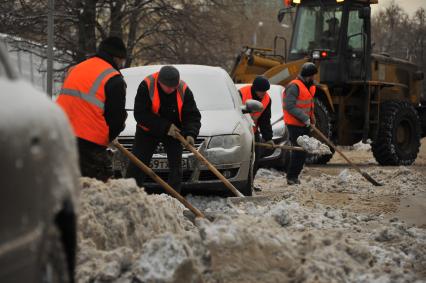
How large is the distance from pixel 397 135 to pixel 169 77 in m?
11.9

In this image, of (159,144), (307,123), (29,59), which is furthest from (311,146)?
(29,59)

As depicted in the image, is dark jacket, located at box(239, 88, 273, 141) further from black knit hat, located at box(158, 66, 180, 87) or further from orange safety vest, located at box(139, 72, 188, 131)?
black knit hat, located at box(158, 66, 180, 87)

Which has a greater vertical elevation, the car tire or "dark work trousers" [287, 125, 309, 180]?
the car tire

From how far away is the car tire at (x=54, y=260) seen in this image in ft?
12.6

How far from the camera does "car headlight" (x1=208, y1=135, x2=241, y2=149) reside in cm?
1010

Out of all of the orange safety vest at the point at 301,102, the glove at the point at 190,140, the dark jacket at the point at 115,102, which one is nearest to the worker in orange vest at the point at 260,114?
the orange safety vest at the point at 301,102

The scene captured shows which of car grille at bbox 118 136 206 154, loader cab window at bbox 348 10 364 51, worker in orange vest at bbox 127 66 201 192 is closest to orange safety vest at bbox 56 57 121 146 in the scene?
worker in orange vest at bbox 127 66 201 192

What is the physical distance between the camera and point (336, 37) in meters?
19.1

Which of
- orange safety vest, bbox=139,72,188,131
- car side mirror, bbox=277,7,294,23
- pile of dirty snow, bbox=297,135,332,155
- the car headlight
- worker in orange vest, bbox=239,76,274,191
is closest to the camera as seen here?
orange safety vest, bbox=139,72,188,131

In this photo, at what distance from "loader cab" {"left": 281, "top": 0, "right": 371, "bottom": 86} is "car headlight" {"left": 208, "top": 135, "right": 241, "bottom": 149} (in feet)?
Answer: 29.2

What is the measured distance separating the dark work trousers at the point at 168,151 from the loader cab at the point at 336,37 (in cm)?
1019

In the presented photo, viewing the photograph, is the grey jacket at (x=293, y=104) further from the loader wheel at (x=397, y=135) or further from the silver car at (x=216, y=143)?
the loader wheel at (x=397, y=135)

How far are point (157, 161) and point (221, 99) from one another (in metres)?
1.58

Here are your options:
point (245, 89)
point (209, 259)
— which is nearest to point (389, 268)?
point (209, 259)
